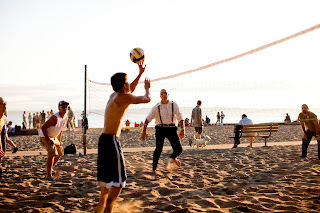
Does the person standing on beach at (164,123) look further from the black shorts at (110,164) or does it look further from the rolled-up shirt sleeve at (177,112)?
the black shorts at (110,164)

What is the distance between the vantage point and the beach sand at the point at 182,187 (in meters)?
3.76

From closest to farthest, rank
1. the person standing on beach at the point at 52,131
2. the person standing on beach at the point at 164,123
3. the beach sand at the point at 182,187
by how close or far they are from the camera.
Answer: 1. the beach sand at the point at 182,187
2. the person standing on beach at the point at 52,131
3. the person standing on beach at the point at 164,123

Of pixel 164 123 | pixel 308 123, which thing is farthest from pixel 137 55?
pixel 308 123

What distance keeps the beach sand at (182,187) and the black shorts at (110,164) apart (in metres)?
0.70

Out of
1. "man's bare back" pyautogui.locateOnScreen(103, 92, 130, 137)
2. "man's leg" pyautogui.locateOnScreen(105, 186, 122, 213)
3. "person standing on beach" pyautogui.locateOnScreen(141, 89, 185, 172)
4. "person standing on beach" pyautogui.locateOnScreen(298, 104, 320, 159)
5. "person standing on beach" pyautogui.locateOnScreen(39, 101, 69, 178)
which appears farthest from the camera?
"person standing on beach" pyautogui.locateOnScreen(298, 104, 320, 159)

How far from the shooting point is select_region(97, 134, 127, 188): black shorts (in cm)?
305

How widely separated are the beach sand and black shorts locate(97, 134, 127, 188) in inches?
27.4

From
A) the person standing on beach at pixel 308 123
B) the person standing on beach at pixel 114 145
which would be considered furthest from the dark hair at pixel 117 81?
the person standing on beach at pixel 308 123

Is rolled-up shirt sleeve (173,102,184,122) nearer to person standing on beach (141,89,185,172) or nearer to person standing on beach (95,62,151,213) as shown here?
person standing on beach (141,89,185,172)

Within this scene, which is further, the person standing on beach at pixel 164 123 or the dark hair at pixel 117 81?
the person standing on beach at pixel 164 123

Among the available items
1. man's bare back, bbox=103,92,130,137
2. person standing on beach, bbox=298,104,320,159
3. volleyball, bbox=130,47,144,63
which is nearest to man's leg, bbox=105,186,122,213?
man's bare back, bbox=103,92,130,137

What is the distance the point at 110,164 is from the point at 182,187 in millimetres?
1964

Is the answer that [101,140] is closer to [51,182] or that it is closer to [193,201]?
[193,201]

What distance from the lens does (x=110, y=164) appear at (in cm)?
308
